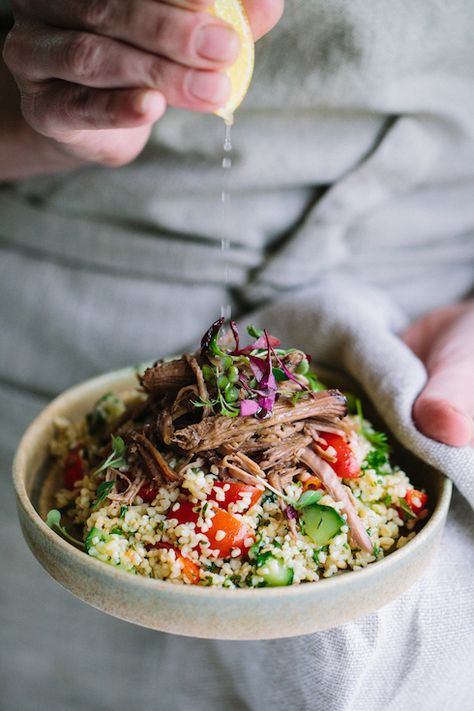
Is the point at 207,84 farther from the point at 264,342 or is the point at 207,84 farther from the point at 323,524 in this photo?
the point at 323,524

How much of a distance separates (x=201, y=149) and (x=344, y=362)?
65cm

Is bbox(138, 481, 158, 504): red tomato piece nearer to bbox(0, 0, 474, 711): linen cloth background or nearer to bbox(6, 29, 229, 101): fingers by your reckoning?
bbox(0, 0, 474, 711): linen cloth background

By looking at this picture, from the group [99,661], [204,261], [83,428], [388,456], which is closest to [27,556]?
[99,661]

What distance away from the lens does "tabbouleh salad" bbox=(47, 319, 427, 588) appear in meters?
1.22

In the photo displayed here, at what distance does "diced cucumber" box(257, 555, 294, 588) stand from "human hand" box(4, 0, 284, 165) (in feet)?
2.28

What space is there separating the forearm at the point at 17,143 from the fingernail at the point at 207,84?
2.37 feet

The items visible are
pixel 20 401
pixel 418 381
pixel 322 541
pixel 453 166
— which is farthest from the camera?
pixel 20 401

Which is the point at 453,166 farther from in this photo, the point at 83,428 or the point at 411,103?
the point at 83,428

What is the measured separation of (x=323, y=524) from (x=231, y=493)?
0.51ft

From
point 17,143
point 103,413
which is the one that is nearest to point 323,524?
point 103,413

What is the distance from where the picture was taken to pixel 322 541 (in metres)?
1.24

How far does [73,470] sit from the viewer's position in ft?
4.92

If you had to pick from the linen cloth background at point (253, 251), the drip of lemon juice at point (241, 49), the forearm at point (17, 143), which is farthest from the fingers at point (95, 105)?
the linen cloth background at point (253, 251)

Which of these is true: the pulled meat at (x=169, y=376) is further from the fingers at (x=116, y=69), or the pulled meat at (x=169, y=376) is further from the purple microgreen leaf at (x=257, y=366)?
the fingers at (x=116, y=69)
